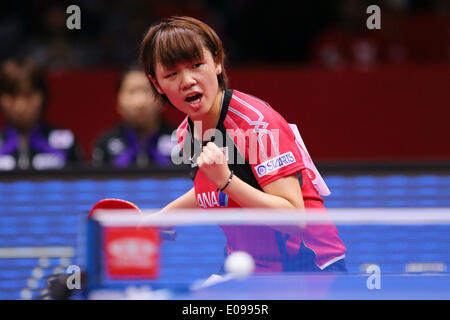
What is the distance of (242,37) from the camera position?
6.79 m

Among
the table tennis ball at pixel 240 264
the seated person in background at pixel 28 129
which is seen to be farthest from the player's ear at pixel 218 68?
the seated person in background at pixel 28 129

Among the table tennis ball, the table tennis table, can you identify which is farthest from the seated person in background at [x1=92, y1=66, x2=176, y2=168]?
the table tennis table

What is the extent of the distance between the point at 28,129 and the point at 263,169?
9.32ft

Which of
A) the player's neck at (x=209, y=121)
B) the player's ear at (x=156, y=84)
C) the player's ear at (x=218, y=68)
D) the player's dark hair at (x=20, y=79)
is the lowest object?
the player's neck at (x=209, y=121)

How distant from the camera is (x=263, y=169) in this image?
2.30 meters

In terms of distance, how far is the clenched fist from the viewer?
7.05 ft

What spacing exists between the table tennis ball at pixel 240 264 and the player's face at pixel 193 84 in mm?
478

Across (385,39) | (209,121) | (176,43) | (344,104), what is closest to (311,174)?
(209,121)

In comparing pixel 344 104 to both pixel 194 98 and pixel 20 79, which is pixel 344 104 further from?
pixel 194 98

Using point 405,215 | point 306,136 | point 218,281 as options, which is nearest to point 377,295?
point 405,215

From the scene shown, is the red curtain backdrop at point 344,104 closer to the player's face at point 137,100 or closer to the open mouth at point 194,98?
the player's face at point 137,100

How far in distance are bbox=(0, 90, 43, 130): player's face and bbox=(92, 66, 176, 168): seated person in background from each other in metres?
0.46

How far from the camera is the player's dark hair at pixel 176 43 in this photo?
230 cm

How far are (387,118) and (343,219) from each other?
3774 millimetres
